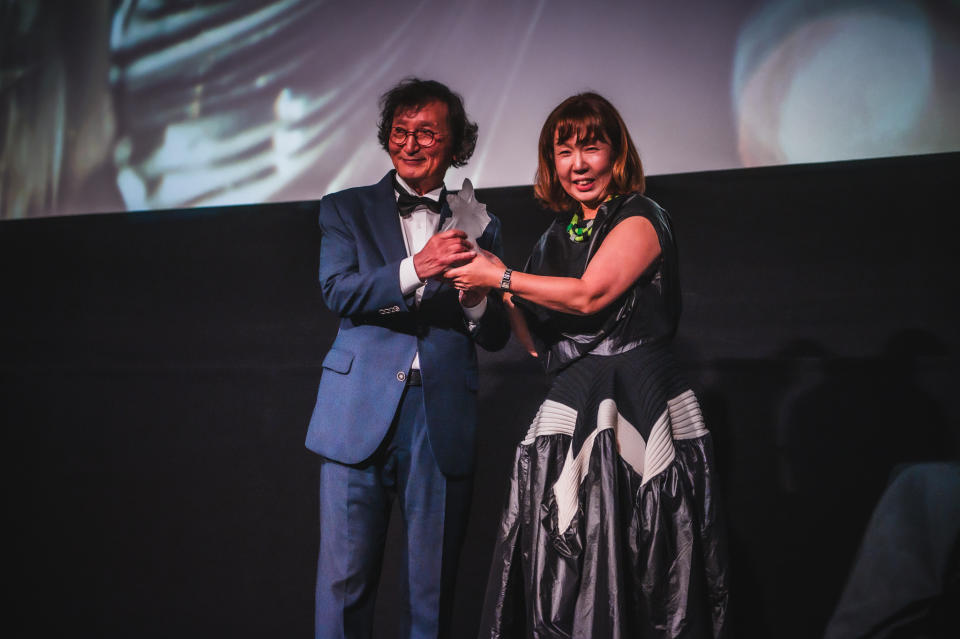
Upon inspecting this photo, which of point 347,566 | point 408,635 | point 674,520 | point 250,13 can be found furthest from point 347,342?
point 250,13

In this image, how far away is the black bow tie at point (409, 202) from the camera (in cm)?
169

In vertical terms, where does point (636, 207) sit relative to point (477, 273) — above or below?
above

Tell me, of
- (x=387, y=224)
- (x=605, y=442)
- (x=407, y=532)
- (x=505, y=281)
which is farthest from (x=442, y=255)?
(x=407, y=532)

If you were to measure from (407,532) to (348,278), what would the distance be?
0.57 m

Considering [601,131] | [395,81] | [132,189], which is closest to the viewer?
[601,131]

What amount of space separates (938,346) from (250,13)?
2.65 meters

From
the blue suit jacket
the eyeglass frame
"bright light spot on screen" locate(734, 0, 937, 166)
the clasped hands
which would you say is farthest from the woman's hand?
"bright light spot on screen" locate(734, 0, 937, 166)

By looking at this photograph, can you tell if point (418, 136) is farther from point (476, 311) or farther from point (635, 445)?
point (635, 445)

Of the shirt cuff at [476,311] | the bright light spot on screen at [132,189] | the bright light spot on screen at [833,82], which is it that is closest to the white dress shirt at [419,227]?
the shirt cuff at [476,311]

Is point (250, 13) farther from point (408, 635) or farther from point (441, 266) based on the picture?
point (408, 635)

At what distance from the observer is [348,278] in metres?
1.58

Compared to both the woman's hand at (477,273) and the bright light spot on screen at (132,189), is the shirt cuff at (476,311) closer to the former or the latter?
the woman's hand at (477,273)

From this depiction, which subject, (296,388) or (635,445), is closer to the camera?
(635,445)

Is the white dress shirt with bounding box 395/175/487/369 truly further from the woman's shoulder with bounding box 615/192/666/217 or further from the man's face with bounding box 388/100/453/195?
the woman's shoulder with bounding box 615/192/666/217
